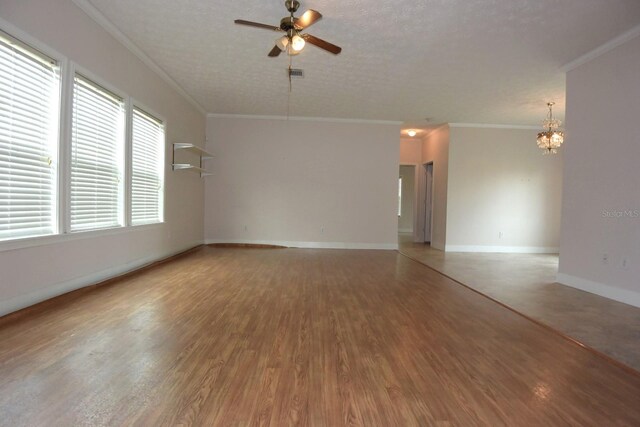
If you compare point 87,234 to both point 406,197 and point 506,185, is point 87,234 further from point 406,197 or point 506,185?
point 406,197

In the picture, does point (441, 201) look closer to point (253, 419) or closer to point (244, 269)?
point (244, 269)

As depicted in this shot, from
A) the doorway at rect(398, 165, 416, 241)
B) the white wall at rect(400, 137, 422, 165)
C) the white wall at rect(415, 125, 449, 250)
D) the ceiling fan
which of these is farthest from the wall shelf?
the doorway at rect(398, 165, 416, 241)

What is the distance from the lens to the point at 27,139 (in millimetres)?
2807

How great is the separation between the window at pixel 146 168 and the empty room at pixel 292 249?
33 millimetres

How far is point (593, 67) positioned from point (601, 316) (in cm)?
303

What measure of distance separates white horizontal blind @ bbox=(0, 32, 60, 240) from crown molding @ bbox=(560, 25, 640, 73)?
5761 millimetres

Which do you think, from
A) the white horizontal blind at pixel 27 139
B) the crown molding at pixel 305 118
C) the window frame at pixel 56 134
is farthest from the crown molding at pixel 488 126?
the white horizontal blind at pixel 27 139

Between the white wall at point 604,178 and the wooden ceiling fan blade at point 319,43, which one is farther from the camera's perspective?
the white wall at point 604,178

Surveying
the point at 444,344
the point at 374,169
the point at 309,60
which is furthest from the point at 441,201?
the point at 444,344

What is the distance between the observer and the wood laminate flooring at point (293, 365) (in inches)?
62.7

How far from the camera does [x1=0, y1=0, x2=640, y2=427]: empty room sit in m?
1.79

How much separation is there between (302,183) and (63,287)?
5214mm

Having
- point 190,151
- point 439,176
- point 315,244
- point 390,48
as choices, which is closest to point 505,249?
point 439,176

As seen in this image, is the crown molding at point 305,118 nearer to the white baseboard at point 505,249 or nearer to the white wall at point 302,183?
the white wall at point 302,183
